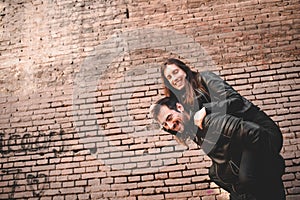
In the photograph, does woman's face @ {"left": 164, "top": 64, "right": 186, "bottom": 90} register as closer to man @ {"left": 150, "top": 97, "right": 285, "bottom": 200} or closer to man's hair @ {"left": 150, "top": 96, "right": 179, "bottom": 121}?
man's hair @ {"left": 150, "top": 96, "right": 179, "bottom": 121}

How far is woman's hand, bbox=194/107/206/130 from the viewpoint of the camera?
3531 millimetres

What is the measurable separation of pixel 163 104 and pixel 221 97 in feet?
2.33

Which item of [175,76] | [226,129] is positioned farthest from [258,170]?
[175,76]

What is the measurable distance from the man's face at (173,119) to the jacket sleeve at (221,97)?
0.96ft

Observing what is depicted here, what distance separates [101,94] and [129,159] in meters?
0.94

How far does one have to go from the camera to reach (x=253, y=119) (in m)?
3.46

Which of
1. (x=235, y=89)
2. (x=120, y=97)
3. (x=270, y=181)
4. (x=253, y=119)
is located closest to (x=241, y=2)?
(x=235, y=89)

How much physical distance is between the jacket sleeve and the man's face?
0.96ft

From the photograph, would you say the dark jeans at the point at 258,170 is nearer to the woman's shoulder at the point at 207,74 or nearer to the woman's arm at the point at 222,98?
the woman's arm at the point at 222,98

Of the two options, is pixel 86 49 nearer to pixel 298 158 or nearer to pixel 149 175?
pixel 149 175

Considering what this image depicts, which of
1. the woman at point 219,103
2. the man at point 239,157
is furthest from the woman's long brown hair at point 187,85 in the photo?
the man at point 239,157

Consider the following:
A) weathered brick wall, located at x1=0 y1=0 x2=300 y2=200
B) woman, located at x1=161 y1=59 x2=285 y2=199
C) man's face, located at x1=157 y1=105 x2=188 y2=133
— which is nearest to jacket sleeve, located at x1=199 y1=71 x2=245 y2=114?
woman, located at x1=161 y1=59 x2=285 y2=199

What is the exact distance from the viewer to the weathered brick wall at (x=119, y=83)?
3580 millimetres

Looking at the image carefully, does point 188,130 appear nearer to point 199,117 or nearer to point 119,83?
point 199,117
